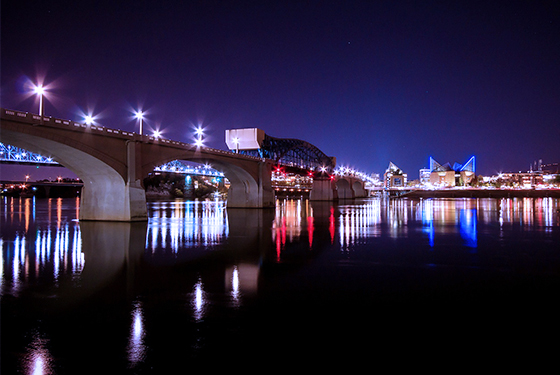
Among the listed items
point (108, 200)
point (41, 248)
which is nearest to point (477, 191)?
point (108, 200)

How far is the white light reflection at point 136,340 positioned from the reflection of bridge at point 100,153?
23.7 metres

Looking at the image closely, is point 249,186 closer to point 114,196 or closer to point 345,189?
point 114,196

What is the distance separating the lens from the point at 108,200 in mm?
34781

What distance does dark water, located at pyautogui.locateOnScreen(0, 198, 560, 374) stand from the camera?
6.27 meters

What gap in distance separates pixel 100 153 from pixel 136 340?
28249mm

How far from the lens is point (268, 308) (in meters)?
8.75

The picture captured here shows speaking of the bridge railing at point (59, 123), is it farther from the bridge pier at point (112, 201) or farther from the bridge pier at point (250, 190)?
the bridge pier at point (250, 190)

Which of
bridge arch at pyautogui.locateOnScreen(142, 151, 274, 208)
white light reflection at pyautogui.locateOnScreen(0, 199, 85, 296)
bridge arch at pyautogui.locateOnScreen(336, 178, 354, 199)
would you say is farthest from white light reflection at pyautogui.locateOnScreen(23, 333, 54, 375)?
bridge arch at pyautogui.locateOnScreen(336, 178, 354, 199)

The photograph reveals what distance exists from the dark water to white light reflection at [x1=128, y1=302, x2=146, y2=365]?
3cm

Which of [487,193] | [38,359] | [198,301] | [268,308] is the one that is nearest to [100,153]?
[198,301]

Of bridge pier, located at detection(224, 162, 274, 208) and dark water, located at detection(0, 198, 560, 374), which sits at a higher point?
bridge pier, located at detection(224, 162, 274, 208)

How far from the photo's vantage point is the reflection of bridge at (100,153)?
2744cm

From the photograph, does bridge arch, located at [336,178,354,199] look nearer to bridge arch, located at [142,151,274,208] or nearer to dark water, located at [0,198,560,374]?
bridge arch, located at [142,151,274,208]

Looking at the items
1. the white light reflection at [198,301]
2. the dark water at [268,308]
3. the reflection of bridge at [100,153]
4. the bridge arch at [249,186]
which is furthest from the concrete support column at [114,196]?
the white light reflection at [198,301]
